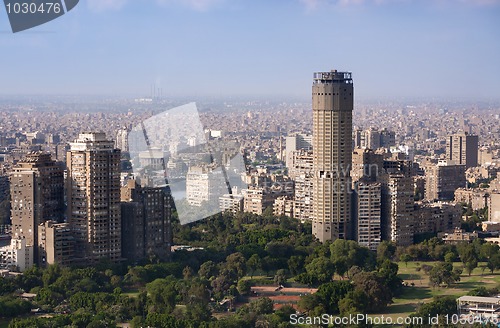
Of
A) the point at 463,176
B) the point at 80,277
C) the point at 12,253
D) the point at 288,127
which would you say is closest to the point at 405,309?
the point at 80,277

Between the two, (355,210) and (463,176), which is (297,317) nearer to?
(355,210)

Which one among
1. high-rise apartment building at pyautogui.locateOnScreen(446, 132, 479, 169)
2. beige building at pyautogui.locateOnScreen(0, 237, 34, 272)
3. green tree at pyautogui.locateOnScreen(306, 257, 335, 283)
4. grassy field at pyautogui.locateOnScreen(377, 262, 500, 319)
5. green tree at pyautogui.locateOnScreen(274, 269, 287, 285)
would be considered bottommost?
grassy field at pyautogui.locateOnScreen(377, 262, 500, 319)

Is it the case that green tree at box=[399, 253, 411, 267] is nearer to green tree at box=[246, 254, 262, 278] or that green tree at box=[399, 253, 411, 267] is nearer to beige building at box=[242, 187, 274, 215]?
green tree at box=[246, 254, 262, 278]

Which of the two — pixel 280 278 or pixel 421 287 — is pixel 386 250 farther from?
pixel 280 278

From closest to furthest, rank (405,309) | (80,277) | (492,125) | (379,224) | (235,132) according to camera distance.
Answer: (405,309) < (80,277) < (379,224) < (235,132) < (492,125)

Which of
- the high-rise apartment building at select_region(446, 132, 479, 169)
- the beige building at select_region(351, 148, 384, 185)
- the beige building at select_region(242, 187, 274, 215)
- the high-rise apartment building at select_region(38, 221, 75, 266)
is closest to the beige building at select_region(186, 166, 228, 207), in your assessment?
the beige building at select_region(242, 187, 274, 215)

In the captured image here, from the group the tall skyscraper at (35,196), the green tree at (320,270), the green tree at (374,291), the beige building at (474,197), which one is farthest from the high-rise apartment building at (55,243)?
the beige building at (474,197)

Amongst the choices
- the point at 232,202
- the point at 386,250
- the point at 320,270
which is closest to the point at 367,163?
the point at 232,202
